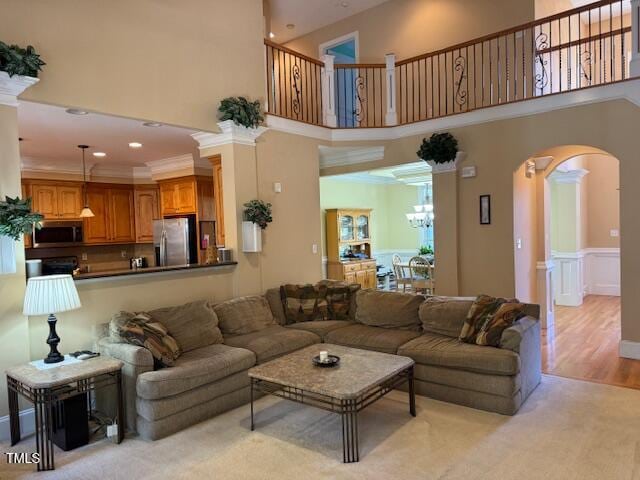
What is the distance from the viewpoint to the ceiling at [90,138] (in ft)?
13.9

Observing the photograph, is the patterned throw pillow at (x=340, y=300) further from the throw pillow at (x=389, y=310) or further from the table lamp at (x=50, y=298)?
the table lamp at (x=50, y=298)

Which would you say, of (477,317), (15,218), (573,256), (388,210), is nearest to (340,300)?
(477,317)

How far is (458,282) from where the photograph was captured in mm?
5918

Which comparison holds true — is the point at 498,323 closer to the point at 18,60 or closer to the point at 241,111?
the point at 241,111

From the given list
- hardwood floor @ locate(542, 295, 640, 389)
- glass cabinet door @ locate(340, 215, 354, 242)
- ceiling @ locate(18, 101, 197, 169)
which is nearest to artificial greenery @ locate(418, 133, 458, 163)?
hardwood floor @ locate(542, 295, 640, 389)

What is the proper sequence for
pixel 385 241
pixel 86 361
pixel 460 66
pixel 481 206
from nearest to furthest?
pixel 86 361
pixel 481 206
pixel 460 66
pixel 385 241

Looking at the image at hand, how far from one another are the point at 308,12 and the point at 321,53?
2.90 ft

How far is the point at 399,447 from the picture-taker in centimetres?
303

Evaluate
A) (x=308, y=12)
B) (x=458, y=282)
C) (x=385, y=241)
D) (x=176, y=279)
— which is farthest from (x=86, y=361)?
(x=385, y=241)

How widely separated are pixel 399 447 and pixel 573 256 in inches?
263

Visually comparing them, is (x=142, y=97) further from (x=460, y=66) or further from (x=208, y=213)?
(x=460, y=66)

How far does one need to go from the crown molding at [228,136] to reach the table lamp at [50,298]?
7.98 ft

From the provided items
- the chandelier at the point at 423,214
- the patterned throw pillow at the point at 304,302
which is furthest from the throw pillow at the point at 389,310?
the chandelier at the point at 423,214

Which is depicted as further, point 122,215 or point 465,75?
point 122,215
